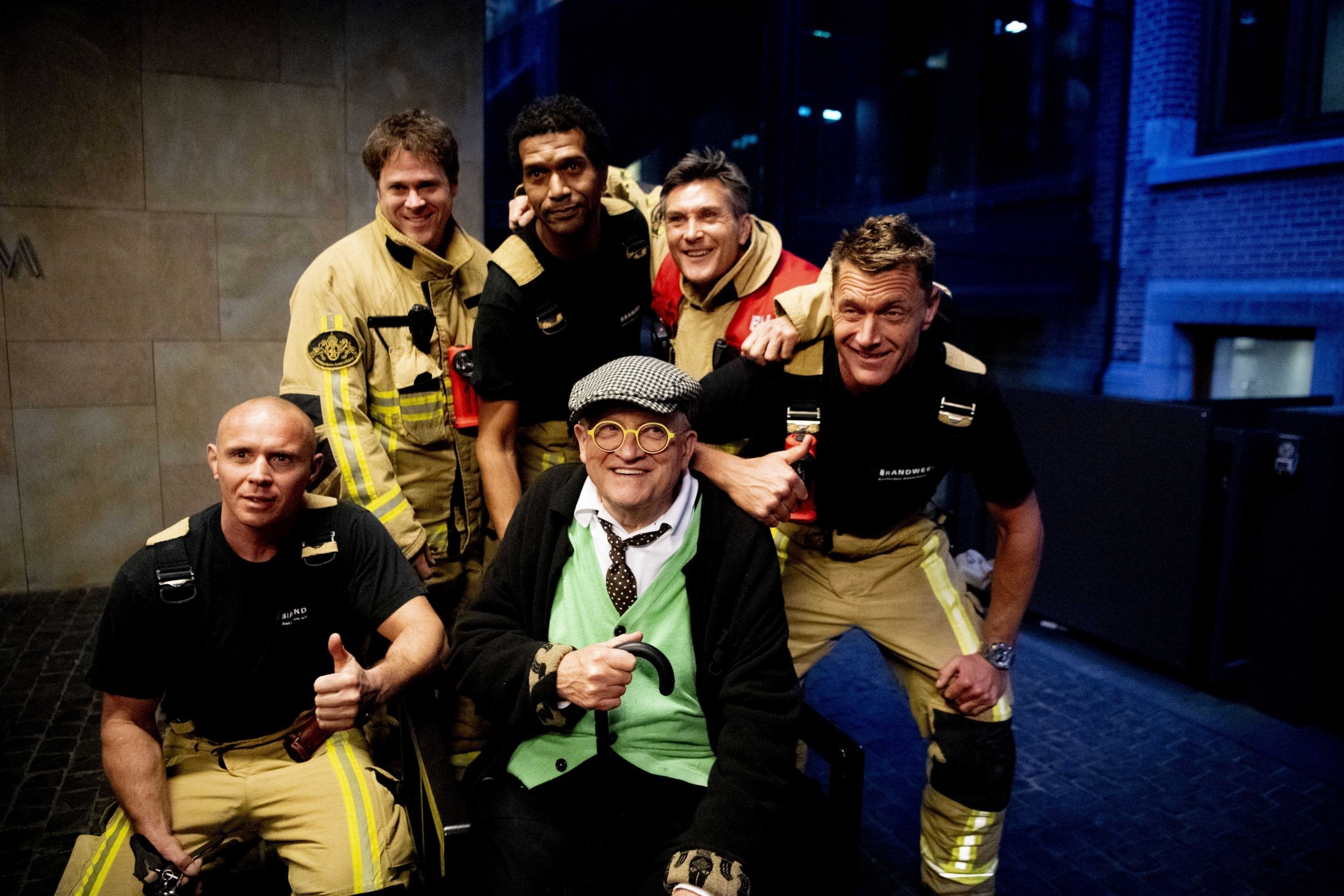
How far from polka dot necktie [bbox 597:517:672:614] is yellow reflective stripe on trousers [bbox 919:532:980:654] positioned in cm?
118

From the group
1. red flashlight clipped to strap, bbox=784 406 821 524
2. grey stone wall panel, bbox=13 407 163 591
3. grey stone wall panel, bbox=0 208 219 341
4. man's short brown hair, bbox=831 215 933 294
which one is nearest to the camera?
man's short brown hair, bbox=831 215 933 294

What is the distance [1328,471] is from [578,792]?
405cm

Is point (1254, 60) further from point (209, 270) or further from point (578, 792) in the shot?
point (578, 792)

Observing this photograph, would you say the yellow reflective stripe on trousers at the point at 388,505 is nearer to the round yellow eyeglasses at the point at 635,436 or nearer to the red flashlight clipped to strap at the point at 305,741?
the red flashlight clipped to strap at the point at 305,741

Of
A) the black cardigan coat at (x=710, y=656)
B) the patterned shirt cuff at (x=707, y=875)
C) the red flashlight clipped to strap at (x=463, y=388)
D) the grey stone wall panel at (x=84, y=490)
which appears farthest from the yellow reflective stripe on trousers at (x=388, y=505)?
the grey stone wall panel at (x=84, y=490)

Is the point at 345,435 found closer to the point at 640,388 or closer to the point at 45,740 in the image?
the point at 640,388

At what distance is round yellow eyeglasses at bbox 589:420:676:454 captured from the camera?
2.35 meters

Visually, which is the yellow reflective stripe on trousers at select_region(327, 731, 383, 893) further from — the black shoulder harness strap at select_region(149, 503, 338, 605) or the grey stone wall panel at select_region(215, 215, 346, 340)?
the grey stone wall panel at select_region(215, 215, 346, 340)

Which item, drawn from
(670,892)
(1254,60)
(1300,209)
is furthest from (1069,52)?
(670,892)

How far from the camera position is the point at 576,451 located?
3.52m

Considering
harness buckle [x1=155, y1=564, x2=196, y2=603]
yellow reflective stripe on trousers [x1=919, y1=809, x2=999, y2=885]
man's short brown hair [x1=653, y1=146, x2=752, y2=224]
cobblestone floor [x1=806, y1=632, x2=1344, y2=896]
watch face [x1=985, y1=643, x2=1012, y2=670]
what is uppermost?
man's short brown hair [x1=653, y1=146, x2=752, y2=224]

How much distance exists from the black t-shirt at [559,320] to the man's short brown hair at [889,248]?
92 centimetres

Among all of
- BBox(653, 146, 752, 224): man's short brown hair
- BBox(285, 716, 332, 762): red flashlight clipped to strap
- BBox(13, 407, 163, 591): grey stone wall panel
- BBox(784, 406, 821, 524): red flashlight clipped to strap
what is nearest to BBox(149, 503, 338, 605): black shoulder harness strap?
BBox(285, 716, 332, 762): red flashlight clipped to strap

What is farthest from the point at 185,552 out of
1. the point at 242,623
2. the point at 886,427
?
the point at 886,427
